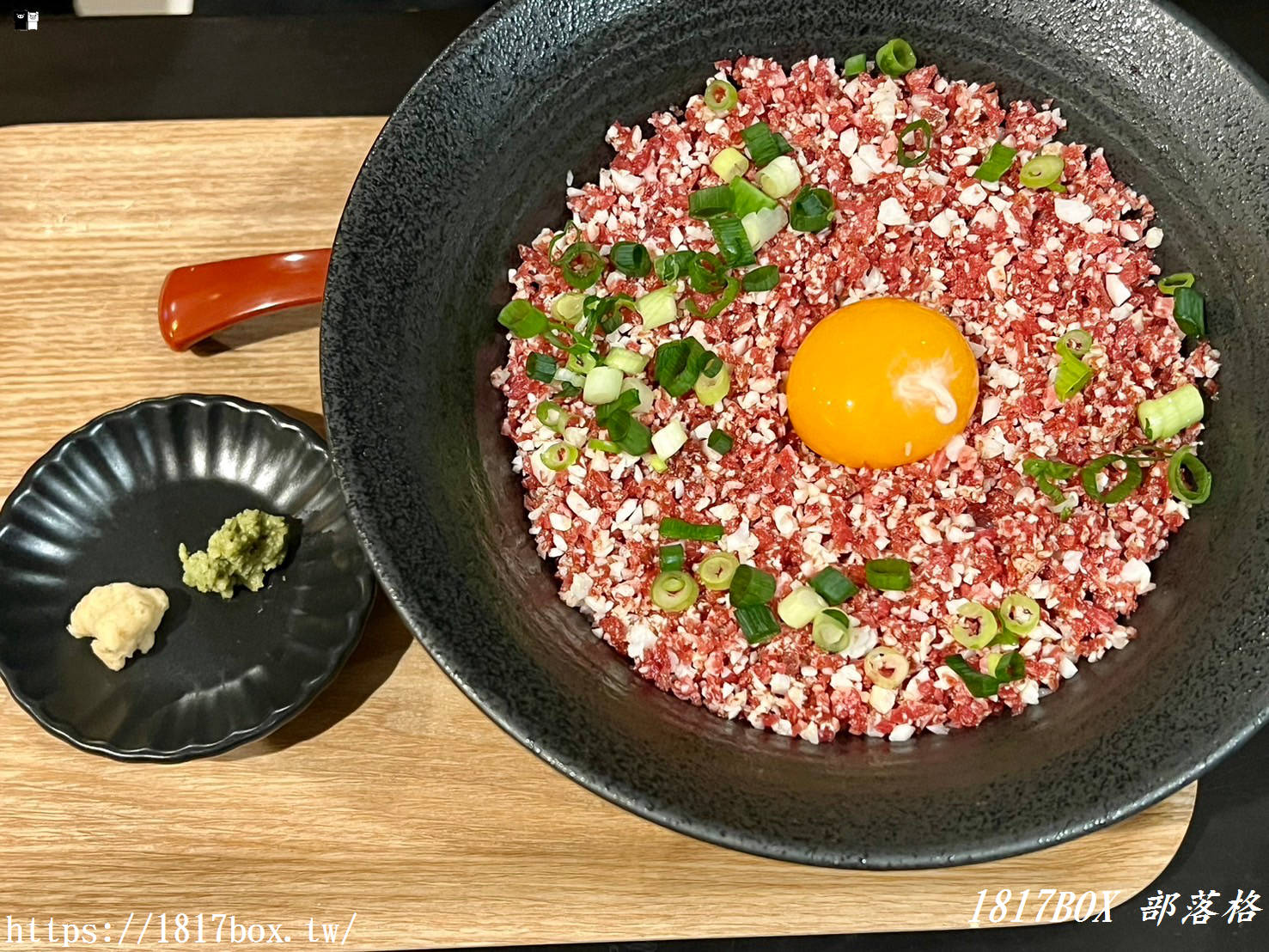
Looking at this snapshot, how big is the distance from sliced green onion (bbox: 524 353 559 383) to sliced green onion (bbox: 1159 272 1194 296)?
1290mm

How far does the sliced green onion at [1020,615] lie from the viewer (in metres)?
2.01

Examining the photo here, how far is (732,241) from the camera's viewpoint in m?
2.20

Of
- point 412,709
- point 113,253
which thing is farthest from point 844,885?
point 113,253

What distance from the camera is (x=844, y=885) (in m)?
2.18

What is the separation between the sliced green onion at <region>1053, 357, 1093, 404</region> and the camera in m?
2.09

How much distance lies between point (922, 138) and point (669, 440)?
2.93 feet

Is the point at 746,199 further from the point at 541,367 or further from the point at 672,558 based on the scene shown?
the point at 672,558

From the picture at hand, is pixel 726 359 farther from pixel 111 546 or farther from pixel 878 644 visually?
pixel 111 546

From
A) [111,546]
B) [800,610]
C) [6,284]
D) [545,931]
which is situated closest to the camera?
[800,610]

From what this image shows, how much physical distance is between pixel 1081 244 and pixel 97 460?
220 centimetres

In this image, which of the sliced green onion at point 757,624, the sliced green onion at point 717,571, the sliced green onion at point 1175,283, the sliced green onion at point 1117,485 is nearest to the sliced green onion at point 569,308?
the sliced green onion at point 717,571

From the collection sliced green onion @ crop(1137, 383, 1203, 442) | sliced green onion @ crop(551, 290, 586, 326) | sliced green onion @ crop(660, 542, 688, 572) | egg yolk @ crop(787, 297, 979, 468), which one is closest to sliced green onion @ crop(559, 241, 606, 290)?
sliced green onion @ crop(551, 290, 586, 326)

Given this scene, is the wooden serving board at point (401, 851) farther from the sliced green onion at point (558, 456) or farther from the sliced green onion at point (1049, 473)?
the sliced green onion at point (1049, 473)

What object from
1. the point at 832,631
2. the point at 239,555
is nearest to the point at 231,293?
the point at 239,555
